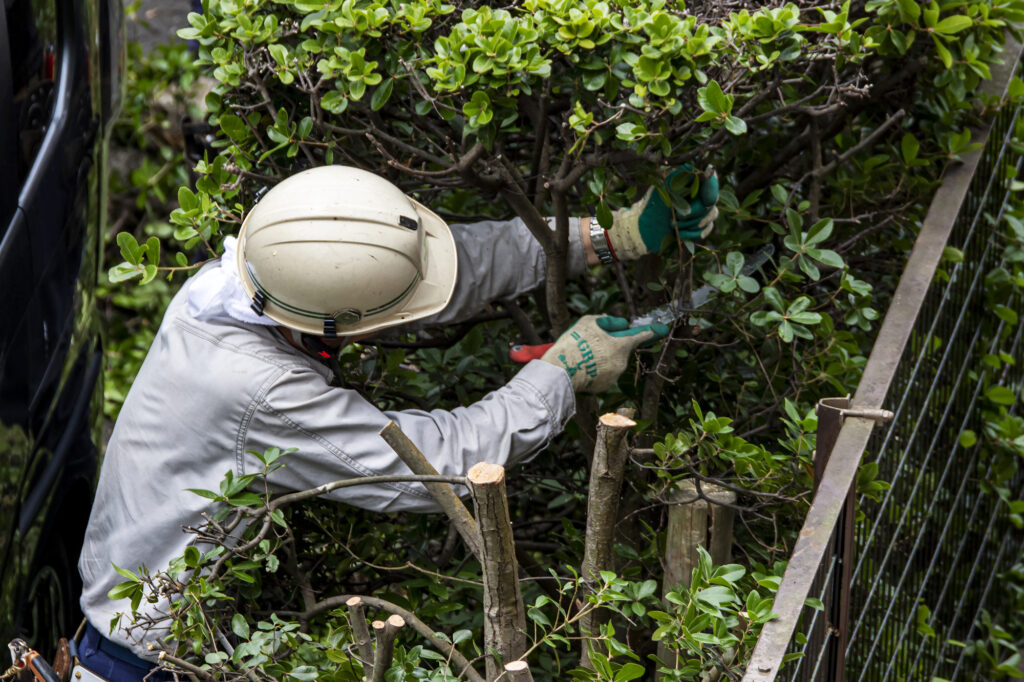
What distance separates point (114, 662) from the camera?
280 cm

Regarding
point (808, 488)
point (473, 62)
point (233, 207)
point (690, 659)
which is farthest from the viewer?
point (233, 207)

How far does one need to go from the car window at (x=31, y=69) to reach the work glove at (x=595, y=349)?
1520 mm

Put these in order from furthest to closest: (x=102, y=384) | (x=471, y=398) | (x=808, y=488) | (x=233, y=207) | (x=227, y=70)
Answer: (x=102, y=384) → (x=471, y=398) → (x=233, y=207) → (x=227, y=70) → (x=808, y=488)

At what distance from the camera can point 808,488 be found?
2.58m

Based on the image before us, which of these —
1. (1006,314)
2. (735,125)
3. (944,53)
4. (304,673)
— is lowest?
(304,673)

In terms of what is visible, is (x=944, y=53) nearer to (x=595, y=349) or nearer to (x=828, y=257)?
(x=828, y=257)

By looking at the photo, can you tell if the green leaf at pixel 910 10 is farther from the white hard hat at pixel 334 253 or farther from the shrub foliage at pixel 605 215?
the white hard hat at pixel 334 253

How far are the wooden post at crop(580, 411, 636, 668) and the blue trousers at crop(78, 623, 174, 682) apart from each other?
1106 millimetres

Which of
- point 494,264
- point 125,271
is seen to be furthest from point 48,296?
point 494,264

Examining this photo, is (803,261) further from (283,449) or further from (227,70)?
(227,70)

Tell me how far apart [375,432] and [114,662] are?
0.91 m

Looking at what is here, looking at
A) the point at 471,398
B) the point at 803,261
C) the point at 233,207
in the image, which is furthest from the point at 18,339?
the point at 803,261

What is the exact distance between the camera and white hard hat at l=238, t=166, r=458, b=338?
254 cm

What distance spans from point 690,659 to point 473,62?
1.32 meters
